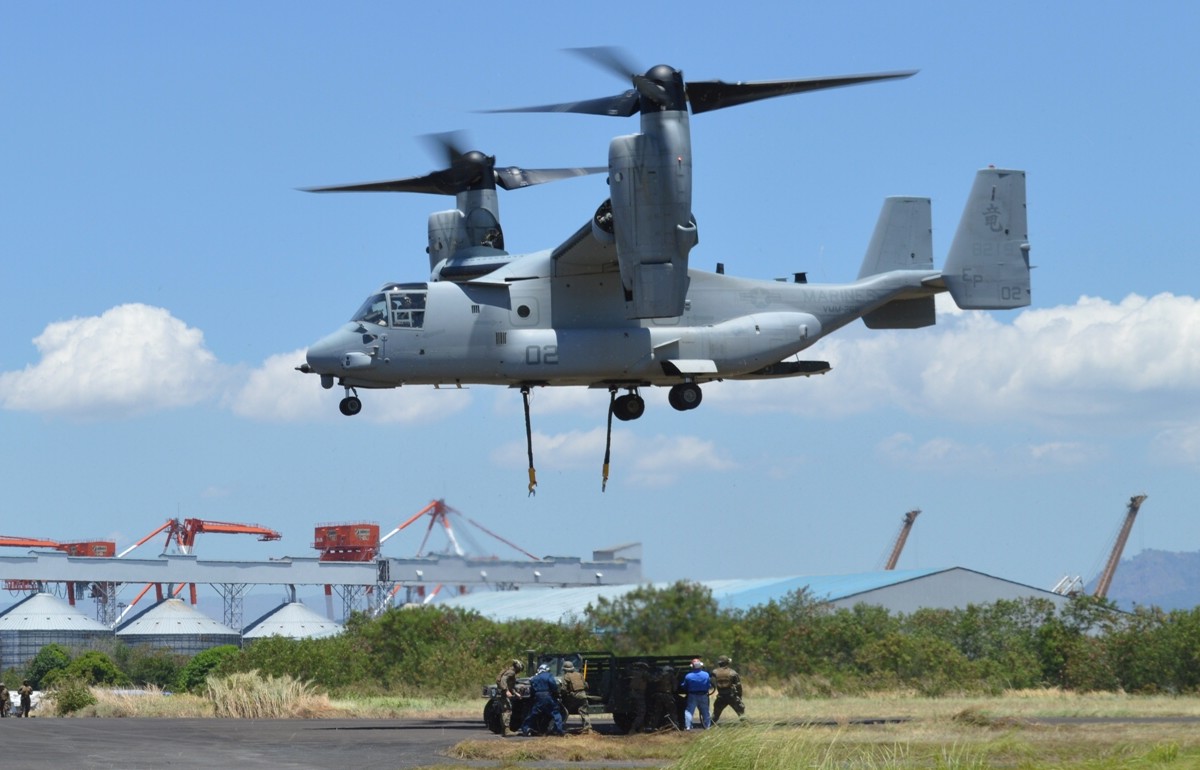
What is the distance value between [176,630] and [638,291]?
10475 cm

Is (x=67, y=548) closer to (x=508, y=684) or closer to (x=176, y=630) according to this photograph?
(x=176, y=630)

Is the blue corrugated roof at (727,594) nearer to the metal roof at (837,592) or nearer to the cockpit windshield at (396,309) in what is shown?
the metal roof at (837,592)

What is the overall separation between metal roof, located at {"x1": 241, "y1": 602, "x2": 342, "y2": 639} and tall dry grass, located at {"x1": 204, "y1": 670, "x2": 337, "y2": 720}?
277 ft

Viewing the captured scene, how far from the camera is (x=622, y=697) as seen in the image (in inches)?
1128

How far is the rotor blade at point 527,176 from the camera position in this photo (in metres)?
37.8

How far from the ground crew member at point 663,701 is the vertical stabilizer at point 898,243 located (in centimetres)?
1240

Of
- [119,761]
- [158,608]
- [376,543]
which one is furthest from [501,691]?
[376,543]

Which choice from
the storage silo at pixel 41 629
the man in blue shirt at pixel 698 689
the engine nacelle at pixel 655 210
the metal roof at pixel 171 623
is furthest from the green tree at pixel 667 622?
the metal roof at pixel 171 623

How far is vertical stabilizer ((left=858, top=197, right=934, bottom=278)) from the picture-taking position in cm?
3647

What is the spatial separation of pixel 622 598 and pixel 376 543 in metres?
123

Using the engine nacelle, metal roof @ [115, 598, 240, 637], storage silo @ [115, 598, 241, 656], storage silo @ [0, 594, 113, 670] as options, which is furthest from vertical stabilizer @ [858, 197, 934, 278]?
metal roof @ [115, 598, 240, 637]

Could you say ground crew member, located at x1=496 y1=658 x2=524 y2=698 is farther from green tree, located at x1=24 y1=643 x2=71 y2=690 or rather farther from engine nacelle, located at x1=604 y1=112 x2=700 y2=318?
green tree, located at x1=24 y1=643 x2=71 y2=690

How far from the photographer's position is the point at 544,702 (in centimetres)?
2766

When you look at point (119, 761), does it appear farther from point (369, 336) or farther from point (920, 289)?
point (920, 289)
